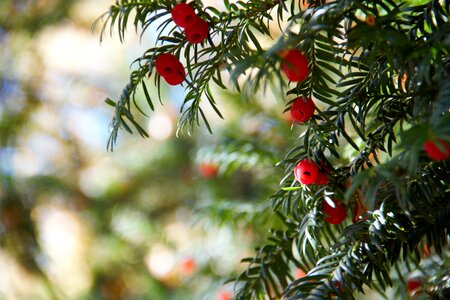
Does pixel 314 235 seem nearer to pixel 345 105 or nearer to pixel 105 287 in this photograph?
pixel 345 105

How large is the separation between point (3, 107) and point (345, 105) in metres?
1.57

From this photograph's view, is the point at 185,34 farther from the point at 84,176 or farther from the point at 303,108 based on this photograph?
the point at 84,176

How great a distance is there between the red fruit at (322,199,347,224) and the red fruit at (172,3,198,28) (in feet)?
0.75

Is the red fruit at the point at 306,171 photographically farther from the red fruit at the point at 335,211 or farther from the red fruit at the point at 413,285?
the red fruit at the point at 413,285

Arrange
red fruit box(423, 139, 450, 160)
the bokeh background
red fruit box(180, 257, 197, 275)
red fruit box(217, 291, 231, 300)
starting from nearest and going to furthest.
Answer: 1. red fruit box(423, 139, 450, 160)
2. red fruit box(217, 291, 231, 300)
3. red fruit box(180, 257, 197, 275)
4. the bokeh background

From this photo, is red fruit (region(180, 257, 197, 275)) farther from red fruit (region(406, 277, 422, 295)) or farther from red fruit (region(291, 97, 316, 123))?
red fruit (region(291, 97, 316, 123))

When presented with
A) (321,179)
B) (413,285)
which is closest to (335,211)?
(321,179)

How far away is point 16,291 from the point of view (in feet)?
6.16

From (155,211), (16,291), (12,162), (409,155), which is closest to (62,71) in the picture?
(12,162)

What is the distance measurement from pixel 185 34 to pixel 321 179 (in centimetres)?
20

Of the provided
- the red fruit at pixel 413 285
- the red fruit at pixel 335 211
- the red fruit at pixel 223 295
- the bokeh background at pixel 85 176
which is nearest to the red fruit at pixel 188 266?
the bokeh background at pixel 85 176

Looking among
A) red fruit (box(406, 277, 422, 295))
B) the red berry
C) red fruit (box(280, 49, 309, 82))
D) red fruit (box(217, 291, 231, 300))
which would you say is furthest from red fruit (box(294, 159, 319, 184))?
red fruit (box(217, 291, 231, 300))

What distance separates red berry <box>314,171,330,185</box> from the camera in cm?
54

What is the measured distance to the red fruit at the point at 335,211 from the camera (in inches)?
22.1
